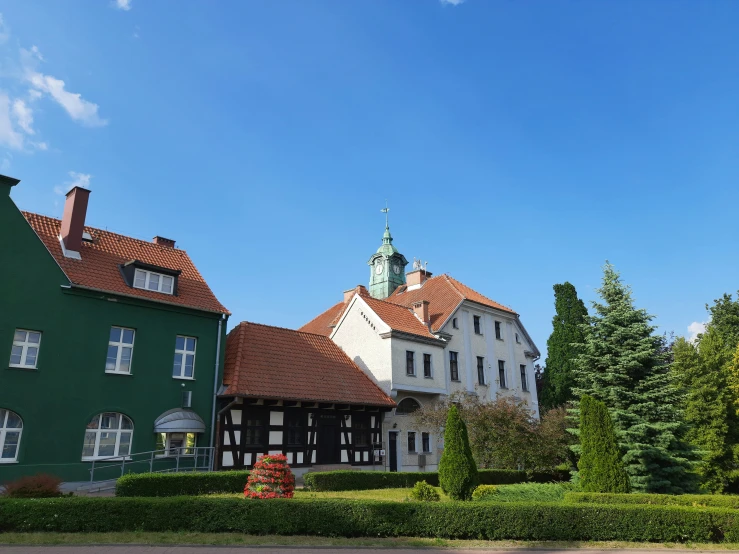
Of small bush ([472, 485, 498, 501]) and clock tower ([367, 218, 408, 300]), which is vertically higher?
clock tower ([367, 218, 408, 300])

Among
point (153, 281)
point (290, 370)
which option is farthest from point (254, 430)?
point (153, 281)

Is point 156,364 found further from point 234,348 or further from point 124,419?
point 234,348

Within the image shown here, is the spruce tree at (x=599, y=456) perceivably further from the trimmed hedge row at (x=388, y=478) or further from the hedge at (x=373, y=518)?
the trimmed hedge row at (x=388, y=478)

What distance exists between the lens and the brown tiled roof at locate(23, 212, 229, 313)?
776 inches

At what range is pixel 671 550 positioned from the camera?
1120cm

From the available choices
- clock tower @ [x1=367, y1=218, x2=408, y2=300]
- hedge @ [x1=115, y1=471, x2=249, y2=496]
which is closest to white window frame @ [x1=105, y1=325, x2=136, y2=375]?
hedge @ [x1=115, y1=471, x2=249, y2=496]

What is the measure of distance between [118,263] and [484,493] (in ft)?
53.3

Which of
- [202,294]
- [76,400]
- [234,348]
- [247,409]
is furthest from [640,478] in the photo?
[76,400]

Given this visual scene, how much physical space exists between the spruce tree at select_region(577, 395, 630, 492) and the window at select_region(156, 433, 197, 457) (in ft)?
45.6

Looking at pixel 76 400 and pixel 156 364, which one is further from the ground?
pixel 156 364

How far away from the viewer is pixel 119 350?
19.7m

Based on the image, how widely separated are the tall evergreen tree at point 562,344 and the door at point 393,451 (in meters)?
12.6

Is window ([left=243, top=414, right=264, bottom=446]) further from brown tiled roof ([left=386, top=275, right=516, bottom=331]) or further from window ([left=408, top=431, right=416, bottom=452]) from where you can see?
brown tiled roof ([left=386, top=275, right=516, bottom=331])

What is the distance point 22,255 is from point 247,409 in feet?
32.7
